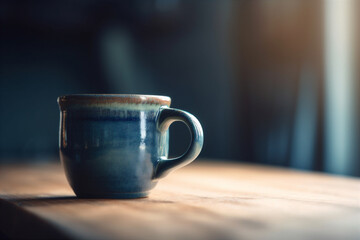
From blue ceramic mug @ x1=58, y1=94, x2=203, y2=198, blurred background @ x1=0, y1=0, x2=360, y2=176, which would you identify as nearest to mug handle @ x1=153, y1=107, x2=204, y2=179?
blue ceramic mug @ x1=58, y1=94, x2=203, y2=198

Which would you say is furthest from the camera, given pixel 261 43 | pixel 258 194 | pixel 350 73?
pixel 261 43

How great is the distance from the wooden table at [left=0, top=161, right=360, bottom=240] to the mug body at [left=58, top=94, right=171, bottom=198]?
0.07 feet

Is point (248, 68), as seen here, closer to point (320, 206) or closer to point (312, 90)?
point (312, 90)

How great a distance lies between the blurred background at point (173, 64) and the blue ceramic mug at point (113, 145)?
157 cm

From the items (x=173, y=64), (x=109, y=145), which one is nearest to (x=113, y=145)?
(x=109, y=145)

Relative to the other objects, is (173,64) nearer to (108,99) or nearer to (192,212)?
(108,99)

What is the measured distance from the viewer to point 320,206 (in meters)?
0.60

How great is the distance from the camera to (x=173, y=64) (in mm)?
2682

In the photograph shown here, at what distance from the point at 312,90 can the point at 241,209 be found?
62.7 inches

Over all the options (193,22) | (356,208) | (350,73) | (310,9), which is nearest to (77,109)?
(356,208)

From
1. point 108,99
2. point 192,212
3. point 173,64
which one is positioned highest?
point 173,64

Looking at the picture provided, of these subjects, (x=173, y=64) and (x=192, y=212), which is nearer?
(x=192, y=212)

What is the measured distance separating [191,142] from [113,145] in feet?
0.34

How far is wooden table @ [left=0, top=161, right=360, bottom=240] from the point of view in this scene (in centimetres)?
43
